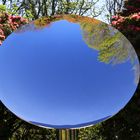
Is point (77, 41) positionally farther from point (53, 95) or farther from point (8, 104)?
point (8, 104)

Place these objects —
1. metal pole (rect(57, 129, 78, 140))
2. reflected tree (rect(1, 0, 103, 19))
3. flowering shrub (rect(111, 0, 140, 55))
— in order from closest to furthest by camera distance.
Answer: metal pole (rect(57, 129, 78, 140)) < flowering shrub (rect(111, 0, 140, 55)) < reflected tree (rect(1, 0, 103, 19))

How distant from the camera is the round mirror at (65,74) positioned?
228 centimetres

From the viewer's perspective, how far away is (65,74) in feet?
7.51

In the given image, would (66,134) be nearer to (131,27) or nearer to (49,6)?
(131,27)

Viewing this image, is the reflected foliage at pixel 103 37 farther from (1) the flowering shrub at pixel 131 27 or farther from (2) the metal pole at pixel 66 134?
(1) the flowering shrub at pixel 131 27

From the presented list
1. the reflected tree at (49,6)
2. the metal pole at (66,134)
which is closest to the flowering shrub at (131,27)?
the metal pole at (66,134)

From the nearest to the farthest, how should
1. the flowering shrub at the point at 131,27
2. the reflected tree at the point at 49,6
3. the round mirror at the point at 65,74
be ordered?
the round mirror at the point at 65,74 < the flowering shrub at the point at 131,27 < the reflected tree at the point at 49,6

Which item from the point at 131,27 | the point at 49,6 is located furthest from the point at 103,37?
the point at 49,6

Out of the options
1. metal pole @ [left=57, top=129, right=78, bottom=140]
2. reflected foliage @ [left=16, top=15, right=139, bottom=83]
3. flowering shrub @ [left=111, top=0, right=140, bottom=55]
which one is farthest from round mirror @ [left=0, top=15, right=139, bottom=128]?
flowering shrub @ [left=111, top=0, right=140, bottom=55]

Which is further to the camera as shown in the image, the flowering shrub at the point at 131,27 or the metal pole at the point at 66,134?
the flowering shrub at the point at 131,27

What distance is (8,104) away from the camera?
93.0 inches

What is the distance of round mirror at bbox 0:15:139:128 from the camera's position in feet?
7.48

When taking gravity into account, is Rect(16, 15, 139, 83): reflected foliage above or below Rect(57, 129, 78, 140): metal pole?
above

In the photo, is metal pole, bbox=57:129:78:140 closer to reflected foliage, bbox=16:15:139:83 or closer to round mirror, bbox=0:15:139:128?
round mirror, bbox=0:15:139:128
